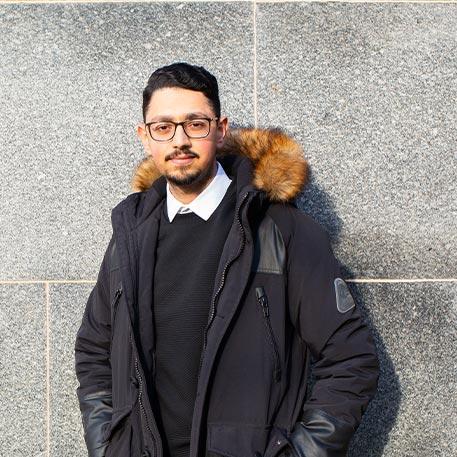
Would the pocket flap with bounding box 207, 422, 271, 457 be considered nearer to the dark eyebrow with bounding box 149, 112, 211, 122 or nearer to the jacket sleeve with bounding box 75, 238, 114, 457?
the jacket sleeve with bounding box 75, 238, 114, 457

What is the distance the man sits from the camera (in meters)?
3.14

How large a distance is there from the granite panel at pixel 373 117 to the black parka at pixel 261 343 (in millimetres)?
766

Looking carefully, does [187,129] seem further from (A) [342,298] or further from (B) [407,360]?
(B) [407,360]

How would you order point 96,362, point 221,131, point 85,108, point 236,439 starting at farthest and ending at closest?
point 85,108
point 96,362
point 221,131
point 236,439

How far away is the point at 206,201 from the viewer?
340 cm

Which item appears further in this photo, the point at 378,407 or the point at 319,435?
the point at 378,407

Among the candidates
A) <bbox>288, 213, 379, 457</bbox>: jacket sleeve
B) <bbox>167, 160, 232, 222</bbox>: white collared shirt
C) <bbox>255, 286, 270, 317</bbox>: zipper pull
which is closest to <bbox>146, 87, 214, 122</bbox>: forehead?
<bbox>167, 160, 232, 222</bbox>: white collared shirt

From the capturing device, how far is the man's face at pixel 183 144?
10.9 ft

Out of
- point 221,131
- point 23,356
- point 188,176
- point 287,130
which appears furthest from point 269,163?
point 23,356

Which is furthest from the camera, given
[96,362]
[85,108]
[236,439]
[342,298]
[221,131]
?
[85,108]

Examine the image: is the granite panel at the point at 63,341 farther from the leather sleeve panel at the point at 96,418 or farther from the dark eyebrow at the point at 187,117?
the dark eyebrow at the point at 187,117

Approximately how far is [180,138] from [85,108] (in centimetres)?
111

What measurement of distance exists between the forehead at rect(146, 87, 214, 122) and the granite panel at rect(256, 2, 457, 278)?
0.85 meters

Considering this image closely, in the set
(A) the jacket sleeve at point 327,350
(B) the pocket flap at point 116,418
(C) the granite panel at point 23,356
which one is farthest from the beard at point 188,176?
(C) the granite panel at point 23,356
